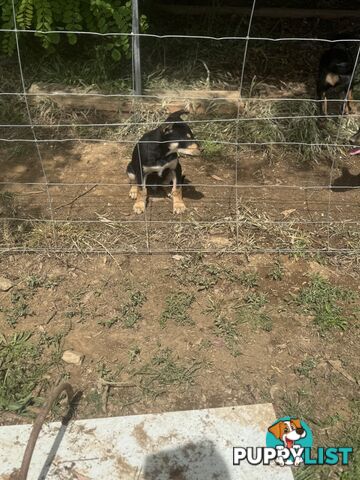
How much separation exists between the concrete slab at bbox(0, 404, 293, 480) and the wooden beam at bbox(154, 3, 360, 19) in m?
7.09

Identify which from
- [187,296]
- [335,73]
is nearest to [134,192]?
[187,296]

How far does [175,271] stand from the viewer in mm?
4012

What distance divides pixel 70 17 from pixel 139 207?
2766 mm

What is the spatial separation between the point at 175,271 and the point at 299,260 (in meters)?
1.11

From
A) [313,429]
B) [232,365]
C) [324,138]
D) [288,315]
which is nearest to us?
[313,429]

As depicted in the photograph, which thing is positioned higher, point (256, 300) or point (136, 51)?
point (136, 51)

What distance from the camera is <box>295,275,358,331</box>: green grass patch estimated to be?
362 centimetres

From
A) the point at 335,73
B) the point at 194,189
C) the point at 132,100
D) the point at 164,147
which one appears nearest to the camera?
the point at 164,147

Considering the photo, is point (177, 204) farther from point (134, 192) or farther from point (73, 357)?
point (73, 357)

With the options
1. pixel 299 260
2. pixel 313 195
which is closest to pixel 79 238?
pixel 299 260

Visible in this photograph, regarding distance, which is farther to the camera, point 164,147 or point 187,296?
point 164,147

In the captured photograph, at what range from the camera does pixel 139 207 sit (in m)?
4.70

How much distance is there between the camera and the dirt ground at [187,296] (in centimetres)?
318

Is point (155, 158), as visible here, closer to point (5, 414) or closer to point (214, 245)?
point (214, 245)
